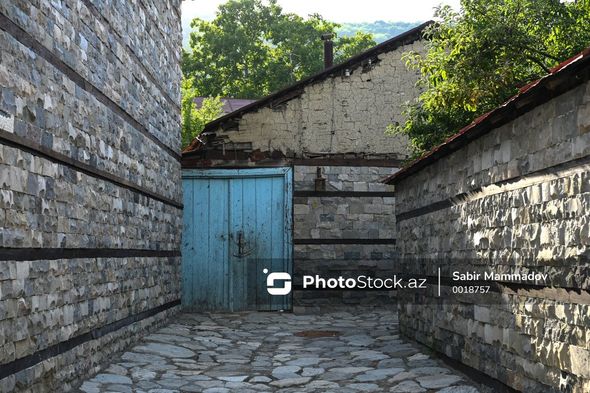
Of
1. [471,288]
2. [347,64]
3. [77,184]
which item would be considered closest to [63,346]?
[77,184]

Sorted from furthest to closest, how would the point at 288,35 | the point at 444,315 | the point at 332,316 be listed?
1. the point at 288,35
2. the point at 332,316
3. the point at 444,315

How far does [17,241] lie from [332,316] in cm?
703

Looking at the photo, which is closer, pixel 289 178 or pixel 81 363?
pixel 81 363

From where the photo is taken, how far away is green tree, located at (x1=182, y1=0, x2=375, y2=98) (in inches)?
1099

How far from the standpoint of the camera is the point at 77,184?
6.05m

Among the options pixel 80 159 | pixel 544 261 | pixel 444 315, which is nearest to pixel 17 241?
pixel 80 159

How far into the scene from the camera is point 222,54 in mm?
28516

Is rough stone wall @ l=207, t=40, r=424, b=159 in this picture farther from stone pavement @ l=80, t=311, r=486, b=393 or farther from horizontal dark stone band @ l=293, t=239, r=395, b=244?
stone pavement @ l=80, t=311, r=486, b=393

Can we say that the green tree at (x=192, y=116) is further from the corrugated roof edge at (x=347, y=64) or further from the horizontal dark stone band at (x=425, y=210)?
the horizontal dark stone band at (x=425, y=210)

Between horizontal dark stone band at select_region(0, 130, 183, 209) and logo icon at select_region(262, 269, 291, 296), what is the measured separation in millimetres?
3572

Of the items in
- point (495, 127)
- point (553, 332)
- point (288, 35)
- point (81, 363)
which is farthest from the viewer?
point (288, 35)

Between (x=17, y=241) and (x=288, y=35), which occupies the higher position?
(x=288, y=35)

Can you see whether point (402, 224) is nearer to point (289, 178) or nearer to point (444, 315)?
point (444, 315)

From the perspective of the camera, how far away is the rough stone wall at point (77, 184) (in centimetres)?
474
